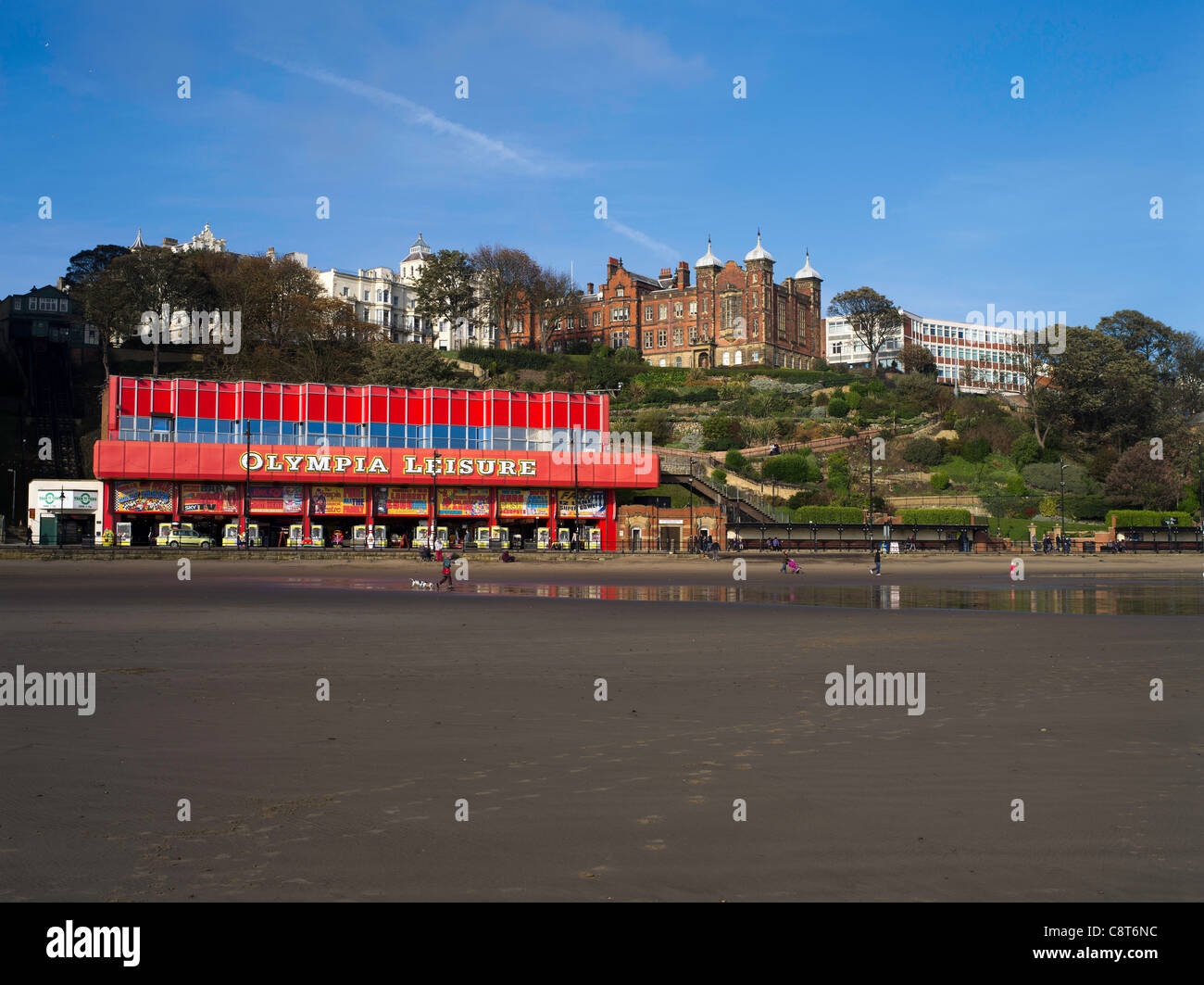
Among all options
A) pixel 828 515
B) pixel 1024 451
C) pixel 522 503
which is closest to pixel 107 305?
pixel 522 503

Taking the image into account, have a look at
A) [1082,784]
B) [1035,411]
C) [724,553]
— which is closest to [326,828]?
[1082,784]

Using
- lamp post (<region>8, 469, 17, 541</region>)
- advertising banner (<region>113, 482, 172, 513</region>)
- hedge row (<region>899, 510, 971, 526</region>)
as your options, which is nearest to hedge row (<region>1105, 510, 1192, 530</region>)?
hedge row (<region>899, 510, 971, 526</region>)

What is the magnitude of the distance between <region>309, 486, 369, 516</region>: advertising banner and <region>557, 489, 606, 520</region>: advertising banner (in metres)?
13.3

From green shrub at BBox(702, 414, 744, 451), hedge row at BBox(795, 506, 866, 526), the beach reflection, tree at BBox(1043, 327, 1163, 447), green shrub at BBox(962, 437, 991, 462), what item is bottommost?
the beach reflection

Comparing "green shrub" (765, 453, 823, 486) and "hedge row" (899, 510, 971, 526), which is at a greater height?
"green shrub" (765, 453, 823, 486)

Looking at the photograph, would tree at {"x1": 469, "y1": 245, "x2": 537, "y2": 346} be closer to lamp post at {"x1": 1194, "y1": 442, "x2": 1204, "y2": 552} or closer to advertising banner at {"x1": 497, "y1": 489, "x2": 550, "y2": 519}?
advertising banner at {"x1": 497, "y1": 489, "x2": 550, "y2": 519}

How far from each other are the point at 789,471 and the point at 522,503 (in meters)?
24.7

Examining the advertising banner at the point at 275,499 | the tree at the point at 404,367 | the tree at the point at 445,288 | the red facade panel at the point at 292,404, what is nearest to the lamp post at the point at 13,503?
the advertising banner at the point at 275,499

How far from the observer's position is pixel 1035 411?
92.2m

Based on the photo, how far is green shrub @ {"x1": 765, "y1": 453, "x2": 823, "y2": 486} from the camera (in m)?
79.6

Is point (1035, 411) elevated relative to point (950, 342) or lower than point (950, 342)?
lower
